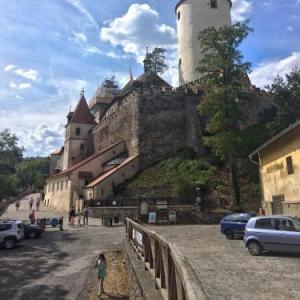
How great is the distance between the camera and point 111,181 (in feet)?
140

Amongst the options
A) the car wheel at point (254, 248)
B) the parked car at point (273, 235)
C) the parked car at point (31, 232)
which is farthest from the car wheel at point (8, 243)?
the car wheel at point (254, 248)

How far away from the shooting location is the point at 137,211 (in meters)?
34.5

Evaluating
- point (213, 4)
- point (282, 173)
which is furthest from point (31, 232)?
point (213, 4)

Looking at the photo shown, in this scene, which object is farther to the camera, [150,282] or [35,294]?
[35,294]

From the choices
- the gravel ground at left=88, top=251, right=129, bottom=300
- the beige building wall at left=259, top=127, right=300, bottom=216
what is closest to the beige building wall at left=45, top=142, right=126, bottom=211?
the beige building wall at left=259, top=127, right=300, bottom=216

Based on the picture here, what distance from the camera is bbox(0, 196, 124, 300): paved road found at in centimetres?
1316

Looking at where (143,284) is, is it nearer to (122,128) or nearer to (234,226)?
(234,226)

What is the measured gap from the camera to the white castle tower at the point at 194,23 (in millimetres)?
53781

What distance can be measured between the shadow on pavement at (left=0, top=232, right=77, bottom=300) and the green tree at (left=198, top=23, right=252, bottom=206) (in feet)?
48.5

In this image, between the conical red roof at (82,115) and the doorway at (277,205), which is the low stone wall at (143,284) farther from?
the conical red roof at (82,115)

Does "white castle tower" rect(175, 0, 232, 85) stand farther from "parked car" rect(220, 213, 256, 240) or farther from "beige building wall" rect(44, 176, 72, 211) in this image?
"parked car" rect(220, 213, 256, 240)

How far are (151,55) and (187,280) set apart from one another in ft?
196

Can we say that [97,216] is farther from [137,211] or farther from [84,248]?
[84,248]

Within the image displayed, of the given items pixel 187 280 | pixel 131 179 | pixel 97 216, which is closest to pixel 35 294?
pixel 187 280
